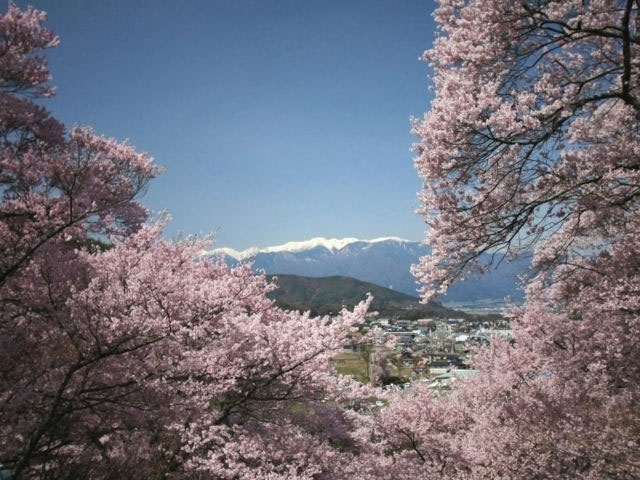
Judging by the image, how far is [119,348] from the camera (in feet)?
21.9

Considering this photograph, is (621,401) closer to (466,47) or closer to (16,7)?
(466,47)

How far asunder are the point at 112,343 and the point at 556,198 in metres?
8.31

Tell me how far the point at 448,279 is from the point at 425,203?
1.87m

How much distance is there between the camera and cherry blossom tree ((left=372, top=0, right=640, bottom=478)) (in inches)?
286

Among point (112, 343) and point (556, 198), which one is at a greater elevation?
point (556, 198)

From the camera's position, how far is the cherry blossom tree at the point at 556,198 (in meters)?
7.26

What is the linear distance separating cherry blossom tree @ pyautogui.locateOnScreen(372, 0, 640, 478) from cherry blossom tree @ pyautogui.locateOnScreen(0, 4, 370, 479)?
3.51 m

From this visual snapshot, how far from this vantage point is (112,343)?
6.57 meters

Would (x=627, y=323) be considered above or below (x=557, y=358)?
above

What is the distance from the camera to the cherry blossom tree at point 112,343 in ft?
22.0

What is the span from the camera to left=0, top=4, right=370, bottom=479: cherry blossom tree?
671 centimetres

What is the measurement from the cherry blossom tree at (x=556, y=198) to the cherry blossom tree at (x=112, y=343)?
351cm

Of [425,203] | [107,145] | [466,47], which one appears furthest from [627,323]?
[107,145]

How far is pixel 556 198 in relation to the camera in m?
7.62
